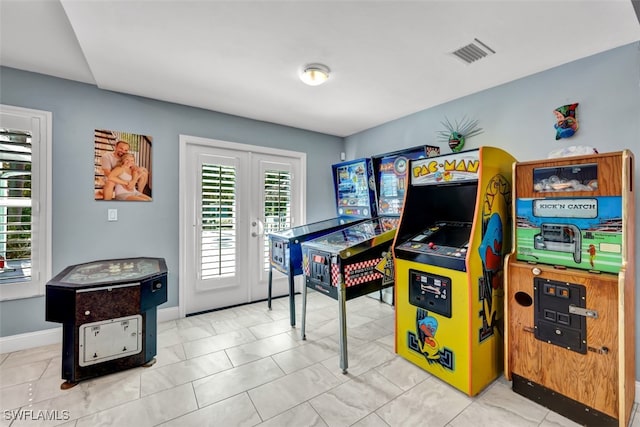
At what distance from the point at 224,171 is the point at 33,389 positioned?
8.23 ft

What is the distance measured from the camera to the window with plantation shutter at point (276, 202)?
386cm

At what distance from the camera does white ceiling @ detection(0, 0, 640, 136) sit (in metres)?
1.66

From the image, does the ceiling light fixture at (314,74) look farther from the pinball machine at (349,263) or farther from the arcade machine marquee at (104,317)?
the arcade machine marquee at (104,317)

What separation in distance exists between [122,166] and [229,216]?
4.07ft

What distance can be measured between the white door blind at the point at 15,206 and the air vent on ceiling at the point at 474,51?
12.4ft

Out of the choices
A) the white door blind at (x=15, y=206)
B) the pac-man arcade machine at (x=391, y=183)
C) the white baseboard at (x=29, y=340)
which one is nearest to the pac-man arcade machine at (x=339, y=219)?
the pac-man arcade machine at (x=391, y=183)

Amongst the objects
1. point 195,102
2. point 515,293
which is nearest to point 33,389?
point 195,102

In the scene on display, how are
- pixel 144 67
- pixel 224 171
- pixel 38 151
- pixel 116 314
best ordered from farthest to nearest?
pixel 224 171 → pixel 38 151 → pixel 144 67 → pixel 116 314

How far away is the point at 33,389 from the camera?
198 centimetres

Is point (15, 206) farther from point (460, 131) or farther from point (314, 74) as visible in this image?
point (460, 131)

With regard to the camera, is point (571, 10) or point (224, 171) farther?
point (224, 171)

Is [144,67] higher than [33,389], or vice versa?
[144,67]

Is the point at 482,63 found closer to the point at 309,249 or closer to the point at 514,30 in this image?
the point at 514,30

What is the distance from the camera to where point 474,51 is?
82.6 inches
